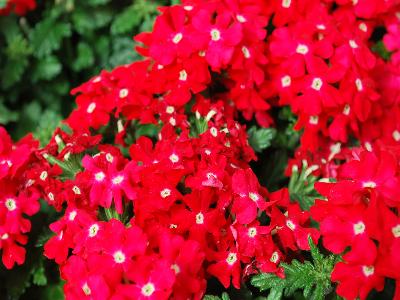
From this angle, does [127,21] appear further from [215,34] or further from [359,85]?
[359,85]

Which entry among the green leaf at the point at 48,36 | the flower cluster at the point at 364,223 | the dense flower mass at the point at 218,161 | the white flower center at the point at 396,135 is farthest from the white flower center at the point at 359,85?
the green leaf at the point at 48,36

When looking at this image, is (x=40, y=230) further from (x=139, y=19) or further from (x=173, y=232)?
(x=139, y=19)

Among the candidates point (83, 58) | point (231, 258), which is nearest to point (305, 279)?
point (231, 258)

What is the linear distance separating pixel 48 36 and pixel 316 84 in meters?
1.19

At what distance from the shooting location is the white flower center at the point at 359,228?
1423 millimetres

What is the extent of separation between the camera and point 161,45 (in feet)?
6.24

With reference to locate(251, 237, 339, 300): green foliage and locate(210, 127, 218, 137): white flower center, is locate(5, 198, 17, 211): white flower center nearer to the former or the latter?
locate(210, 127, 218, 137): white flower center

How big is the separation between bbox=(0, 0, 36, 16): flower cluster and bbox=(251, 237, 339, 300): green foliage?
1562 millimetres

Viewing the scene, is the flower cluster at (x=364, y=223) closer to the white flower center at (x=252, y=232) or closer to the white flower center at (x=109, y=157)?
the white flower center at (x=252, y=232)

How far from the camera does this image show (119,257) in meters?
1.43

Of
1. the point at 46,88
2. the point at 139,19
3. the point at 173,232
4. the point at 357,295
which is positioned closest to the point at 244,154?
the point at 173,232

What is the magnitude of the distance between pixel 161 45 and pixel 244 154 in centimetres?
43

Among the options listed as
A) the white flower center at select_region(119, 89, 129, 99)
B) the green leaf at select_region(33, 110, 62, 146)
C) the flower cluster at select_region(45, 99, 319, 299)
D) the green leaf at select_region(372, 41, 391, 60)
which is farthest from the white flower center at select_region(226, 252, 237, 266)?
the green leaf at select_region(372, 41, 391, 60)

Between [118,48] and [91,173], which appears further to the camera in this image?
[118,48]
